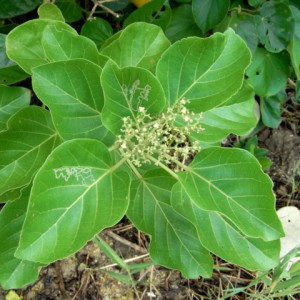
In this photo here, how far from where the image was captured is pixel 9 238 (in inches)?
50.7

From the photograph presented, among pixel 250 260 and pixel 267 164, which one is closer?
pixel 250 260

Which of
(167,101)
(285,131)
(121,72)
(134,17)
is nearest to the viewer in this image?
(121,72)

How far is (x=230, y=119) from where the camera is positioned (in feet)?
4.38

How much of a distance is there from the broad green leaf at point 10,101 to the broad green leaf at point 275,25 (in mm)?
837

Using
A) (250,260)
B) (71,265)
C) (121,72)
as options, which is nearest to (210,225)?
(250,260)

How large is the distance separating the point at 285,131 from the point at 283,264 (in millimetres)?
863

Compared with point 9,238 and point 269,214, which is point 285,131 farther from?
point 9,238

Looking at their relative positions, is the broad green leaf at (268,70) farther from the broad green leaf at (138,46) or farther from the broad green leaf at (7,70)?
the broad green leaf at (7,70)

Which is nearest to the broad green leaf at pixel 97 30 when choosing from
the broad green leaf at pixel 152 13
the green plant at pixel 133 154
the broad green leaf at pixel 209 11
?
the broad green leaf at pixel 152 13

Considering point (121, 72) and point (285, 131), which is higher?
point (121, 72)

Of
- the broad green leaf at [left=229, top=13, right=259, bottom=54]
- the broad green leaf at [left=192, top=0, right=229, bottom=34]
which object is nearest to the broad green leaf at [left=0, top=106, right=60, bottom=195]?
the broad green leaf at [left=192, top=0, right=229, bottom=34]

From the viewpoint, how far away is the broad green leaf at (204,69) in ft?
3.65

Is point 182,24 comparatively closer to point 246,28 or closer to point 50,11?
point 246,28

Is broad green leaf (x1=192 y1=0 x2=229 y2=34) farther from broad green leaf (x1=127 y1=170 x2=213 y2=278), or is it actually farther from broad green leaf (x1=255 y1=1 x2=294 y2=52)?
broad green leaf (x1=127 y1=170 x2=213 y2=278)
